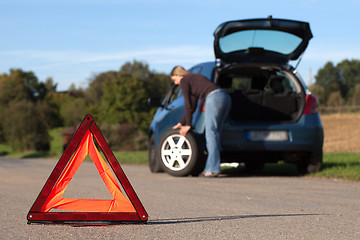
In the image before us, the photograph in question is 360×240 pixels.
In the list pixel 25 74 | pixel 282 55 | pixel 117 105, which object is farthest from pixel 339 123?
pixel 25 74

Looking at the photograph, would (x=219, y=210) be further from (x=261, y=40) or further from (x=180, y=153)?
(x=261, y=40)

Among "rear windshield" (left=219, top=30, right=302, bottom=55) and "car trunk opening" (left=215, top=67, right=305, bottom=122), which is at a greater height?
"rear windshield" (left=219, top=30, right=302, bottom=55)

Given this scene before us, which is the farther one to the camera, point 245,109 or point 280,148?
point 245,109

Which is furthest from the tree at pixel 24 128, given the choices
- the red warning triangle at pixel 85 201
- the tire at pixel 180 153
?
the red warning triangle at pixel 85 201

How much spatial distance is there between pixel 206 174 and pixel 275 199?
272 cm

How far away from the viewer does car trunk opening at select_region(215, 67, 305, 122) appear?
975 centimetres

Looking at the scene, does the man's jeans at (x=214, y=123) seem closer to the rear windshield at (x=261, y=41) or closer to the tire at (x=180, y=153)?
the tire at (x=180, y=153)

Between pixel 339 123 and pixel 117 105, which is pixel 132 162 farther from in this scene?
pixel 117 105

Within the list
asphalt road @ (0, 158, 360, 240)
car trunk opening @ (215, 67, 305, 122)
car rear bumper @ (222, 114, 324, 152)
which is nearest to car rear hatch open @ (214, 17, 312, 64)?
car trunk opening @ (215, 67, 305, 122)

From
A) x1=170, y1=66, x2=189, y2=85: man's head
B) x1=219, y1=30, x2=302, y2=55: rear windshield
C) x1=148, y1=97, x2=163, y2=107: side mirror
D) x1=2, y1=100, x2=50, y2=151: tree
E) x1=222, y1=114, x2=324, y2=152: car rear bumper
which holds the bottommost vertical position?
x1=2, y1=100, x2=50, y2=151: tree

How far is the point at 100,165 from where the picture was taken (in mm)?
4758

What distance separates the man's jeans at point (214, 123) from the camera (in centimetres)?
900

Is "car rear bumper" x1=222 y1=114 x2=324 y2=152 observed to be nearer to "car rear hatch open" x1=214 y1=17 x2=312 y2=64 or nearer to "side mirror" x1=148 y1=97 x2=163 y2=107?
"car rear hatch open" x1=214 y1=17 x2=312 y2=64

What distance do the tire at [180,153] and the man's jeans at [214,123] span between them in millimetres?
165
